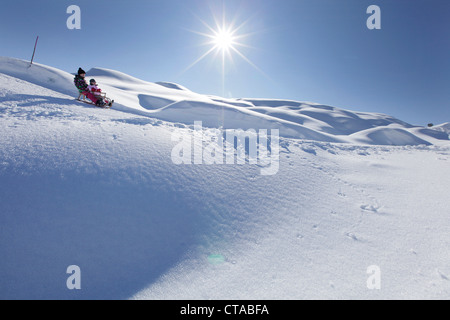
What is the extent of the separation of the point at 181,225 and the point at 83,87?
6.33 metres

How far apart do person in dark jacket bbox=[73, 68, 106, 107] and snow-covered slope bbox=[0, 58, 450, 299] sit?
2.13m

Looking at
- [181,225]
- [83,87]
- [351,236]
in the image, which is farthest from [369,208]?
[83,87]

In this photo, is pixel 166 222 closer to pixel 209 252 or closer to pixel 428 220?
pixel 209 252

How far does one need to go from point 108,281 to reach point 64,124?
134 inches

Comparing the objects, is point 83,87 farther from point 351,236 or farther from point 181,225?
point 351,236

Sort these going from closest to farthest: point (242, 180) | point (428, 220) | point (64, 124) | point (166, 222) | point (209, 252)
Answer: point (209, 252)
point (166, 222)
point (428, 220)
point (242, 180)
point (64, 124)

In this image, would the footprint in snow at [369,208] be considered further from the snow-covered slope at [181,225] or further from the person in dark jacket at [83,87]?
the person in dark jacket at [83,87]

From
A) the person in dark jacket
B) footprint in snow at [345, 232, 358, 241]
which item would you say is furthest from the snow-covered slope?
the person in dark jacket

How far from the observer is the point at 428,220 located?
10.5 ft

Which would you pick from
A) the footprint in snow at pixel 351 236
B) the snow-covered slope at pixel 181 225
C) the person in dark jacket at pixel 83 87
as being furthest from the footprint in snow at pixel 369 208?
the person in dark jacket at pixel 83 87
